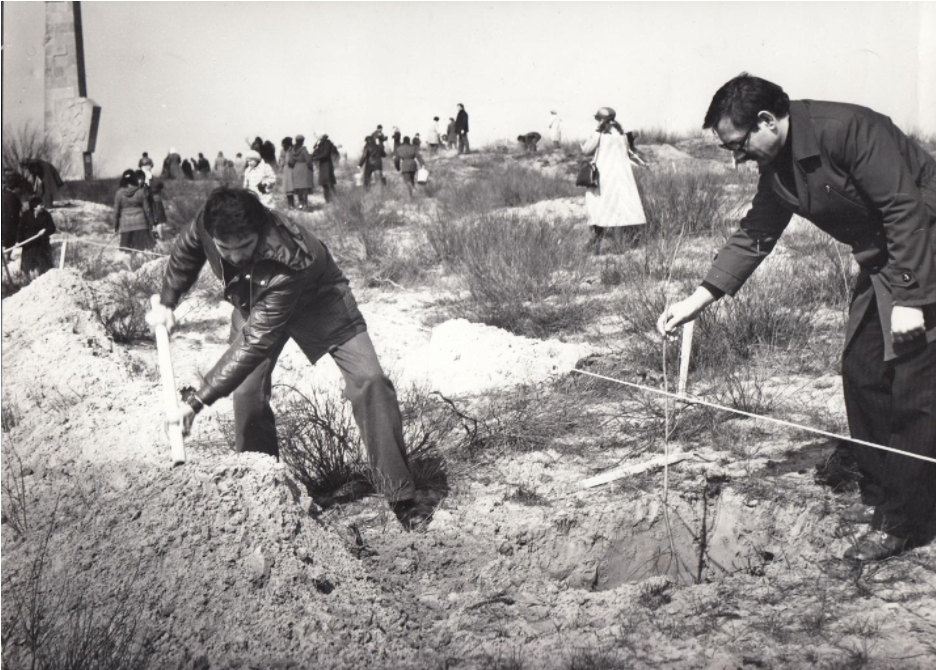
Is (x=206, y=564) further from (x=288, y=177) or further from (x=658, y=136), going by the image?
(x=658, y=136)

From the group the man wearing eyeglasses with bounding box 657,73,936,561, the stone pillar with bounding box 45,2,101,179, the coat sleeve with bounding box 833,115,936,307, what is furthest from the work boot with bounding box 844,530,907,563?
the stone pillar with bounding box 45,2,101,179

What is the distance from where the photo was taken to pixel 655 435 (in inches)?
166

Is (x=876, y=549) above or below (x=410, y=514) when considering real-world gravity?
above

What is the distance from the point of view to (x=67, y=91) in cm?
2011

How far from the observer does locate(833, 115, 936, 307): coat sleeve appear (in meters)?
2.53

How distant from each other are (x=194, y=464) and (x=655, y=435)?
86.6 inches

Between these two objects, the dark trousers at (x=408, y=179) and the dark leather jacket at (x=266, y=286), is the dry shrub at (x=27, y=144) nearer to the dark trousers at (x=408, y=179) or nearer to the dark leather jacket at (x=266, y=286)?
the dark trousers at (x=408, y=179)

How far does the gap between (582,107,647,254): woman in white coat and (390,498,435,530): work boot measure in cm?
569

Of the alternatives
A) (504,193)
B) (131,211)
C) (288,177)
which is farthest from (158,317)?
(288,177)

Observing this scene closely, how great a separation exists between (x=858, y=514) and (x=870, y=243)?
1088mm

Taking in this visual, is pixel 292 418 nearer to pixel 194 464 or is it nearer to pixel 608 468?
pixel 194 464

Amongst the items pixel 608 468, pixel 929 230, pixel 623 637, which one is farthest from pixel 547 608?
pixel 929 230

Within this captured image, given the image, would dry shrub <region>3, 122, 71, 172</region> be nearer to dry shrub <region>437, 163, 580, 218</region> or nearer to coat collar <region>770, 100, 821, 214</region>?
dry shrub <region>437, 163, 580, 218</region>

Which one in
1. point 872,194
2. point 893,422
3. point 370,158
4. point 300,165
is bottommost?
point 893,422
